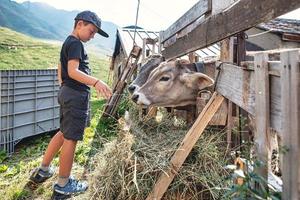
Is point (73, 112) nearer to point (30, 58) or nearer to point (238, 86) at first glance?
point (238, 86)

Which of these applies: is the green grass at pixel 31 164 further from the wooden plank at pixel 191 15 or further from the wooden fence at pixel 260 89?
the wooden fence at pixel 260 89

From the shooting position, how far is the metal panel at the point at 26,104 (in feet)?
18.3

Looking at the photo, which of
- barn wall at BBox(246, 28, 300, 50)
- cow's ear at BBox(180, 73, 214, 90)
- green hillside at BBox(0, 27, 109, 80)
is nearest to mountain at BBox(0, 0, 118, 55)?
green hillside at BBox(0, 27, 109, 80)

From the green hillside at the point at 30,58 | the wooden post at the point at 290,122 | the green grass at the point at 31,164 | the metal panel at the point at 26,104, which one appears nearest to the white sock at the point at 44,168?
the green grass at the point at 31,164

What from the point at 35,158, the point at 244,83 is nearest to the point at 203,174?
the point at 244,83

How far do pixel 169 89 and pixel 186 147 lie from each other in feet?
4.02

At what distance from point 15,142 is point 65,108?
7.57 feet

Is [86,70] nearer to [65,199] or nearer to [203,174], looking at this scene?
[65,199]

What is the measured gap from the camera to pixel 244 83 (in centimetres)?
218

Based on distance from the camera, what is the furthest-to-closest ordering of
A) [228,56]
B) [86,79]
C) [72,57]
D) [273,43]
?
[273,43], [72,57], [86,79], [228,56]

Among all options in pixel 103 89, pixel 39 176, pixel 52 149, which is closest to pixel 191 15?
pixel 103 89

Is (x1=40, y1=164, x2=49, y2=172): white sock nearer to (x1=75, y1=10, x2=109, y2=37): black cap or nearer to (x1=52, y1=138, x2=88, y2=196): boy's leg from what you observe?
(x1=52, y1=138, x2=88, y2=196): boy's leg

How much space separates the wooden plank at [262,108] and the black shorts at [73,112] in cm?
231

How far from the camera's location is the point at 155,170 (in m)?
3.01
